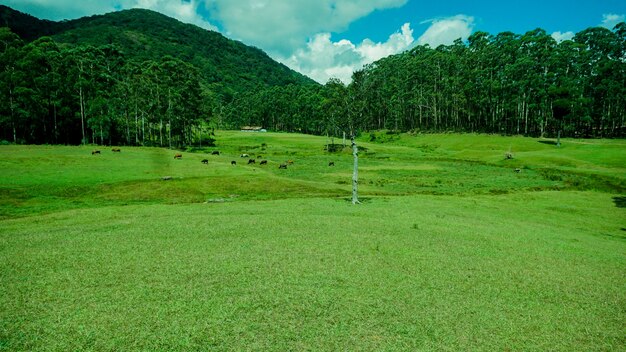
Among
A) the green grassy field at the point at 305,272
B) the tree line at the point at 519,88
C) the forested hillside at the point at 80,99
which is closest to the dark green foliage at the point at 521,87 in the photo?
the tree line at the point at 519,88

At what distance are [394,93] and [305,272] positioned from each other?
160 m

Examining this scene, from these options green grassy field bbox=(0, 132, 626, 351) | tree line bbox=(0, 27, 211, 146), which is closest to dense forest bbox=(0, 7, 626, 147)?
tree line bbox=(0, 27, 211, 146)

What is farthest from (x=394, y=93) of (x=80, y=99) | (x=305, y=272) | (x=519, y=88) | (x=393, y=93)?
(x=305, y=272)

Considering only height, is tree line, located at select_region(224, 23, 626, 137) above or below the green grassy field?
above

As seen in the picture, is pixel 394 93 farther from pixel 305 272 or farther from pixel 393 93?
pixel 305 272

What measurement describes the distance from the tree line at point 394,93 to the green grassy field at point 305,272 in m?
19.1

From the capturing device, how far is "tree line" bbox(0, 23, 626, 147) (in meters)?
73.8

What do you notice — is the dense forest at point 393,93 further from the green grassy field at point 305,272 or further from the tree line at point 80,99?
the green grassy field at point 305,272

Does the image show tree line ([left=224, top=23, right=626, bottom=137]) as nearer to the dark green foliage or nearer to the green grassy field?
the dark green foliage

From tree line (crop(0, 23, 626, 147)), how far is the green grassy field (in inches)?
754

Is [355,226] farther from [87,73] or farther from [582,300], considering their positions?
[87,73]

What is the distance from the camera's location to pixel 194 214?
27672 mm

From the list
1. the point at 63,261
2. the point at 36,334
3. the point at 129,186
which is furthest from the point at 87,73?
the point at 36,334

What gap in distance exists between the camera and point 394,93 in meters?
166
